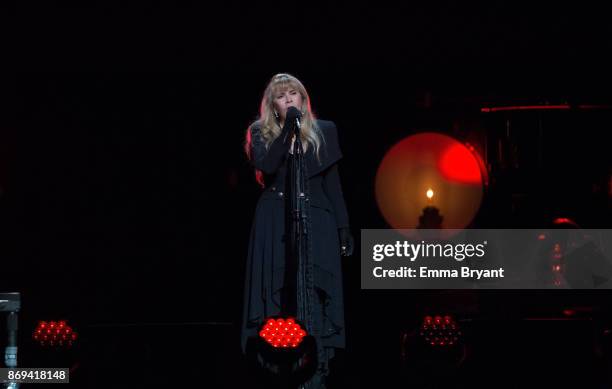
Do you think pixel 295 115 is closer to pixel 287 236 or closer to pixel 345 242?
pixel 287 236

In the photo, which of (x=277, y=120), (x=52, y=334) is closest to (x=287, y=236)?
(x=277, y=120)

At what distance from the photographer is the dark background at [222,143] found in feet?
20.5

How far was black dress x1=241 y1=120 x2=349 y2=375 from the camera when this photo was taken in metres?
4.89

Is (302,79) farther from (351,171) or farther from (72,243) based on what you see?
(72,243)

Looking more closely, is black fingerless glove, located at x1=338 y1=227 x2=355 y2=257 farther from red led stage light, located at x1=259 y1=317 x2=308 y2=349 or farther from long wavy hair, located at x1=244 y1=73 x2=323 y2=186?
red led stage light, located at x1=259 y1=317 x2=308 y2=349

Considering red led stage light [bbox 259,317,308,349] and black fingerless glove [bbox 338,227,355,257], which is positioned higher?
black fingerless glove [bbox 338,227,355,257]

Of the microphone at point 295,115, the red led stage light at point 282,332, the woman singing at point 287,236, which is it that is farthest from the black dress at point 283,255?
the red led stage light at point 282,332

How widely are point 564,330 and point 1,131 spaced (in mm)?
4070

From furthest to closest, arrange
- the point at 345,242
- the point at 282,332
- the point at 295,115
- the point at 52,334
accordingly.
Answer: the point at 52,334
the point at 345,242
the point at 295,115
the point at 282,332

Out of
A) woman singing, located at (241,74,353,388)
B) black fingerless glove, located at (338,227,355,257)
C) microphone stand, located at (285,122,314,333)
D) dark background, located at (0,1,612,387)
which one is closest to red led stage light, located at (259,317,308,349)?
microphone stand, located at (285,122,314,333)

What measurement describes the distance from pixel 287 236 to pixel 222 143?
2762mm

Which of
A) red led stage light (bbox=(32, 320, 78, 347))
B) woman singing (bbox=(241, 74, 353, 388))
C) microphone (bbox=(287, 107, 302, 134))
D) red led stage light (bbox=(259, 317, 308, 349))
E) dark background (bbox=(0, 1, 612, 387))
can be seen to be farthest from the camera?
dark background (bbox=(0, 1, 612, 387))

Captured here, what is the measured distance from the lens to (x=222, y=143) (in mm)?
7516

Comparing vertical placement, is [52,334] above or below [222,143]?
below
